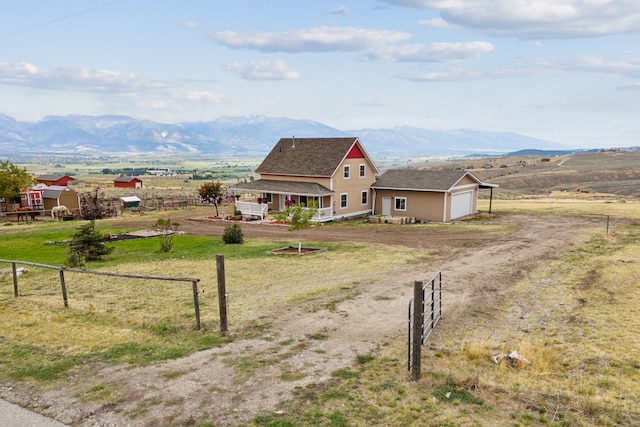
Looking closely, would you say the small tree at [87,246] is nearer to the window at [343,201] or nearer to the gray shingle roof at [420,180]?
the window at [343,201]

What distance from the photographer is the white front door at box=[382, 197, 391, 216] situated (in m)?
41.8

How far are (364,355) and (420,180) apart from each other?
32.1 m

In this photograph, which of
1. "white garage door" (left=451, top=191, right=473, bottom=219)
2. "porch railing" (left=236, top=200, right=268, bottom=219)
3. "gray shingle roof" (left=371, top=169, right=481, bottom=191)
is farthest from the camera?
"porch railing" (left=236, top=200, right=268, bottom=219)

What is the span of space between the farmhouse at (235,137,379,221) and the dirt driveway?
61.4ft

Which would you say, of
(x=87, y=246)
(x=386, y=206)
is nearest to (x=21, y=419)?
(x=87, y=246)

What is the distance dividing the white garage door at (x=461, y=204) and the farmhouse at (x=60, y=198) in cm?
3912

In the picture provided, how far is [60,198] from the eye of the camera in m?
49.5

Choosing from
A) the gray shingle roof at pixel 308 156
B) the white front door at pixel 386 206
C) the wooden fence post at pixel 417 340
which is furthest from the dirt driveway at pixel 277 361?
the gray shingle roof at pixel 308 156

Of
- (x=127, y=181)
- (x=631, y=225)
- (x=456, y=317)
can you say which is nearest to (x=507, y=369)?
(x=456, y=317)

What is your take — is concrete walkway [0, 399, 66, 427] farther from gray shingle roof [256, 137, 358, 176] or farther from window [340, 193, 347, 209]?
window [340, 193, 347, 209]

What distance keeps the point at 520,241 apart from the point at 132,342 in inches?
909

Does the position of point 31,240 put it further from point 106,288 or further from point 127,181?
point 127,181

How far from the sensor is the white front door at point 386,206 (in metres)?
41.8

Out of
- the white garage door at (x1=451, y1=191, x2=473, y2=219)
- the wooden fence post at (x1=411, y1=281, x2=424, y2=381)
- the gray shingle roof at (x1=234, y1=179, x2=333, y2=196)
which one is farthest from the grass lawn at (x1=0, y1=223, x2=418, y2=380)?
the white garage door at (x1=451, y1=191, x2=473, y2=219)
